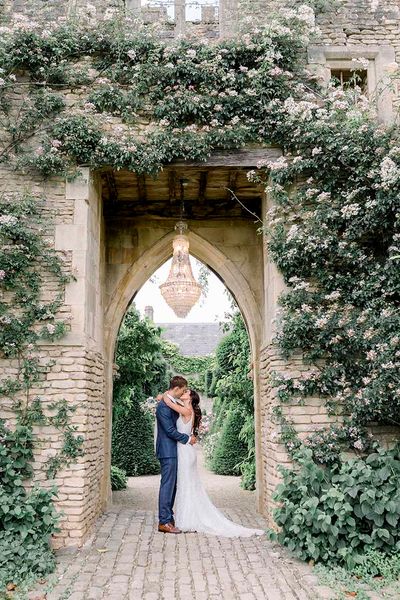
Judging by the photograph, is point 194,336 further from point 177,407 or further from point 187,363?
point 177,407

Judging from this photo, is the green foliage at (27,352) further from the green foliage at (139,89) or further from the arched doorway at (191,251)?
the arched doorway at (191,251)

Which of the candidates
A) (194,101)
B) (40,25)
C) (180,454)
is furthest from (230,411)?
(40,25)

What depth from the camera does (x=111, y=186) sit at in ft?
24.9

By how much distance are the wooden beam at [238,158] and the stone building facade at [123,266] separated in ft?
0.29

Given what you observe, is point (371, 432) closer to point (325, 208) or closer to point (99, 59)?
point (325, 208)

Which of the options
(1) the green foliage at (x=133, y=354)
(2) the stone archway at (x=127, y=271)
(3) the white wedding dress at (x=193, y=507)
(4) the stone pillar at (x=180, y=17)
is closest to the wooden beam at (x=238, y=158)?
(2) the stone archway at (x=127, y=271)

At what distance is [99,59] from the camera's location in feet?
21.8

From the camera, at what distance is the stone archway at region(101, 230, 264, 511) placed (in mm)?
8250

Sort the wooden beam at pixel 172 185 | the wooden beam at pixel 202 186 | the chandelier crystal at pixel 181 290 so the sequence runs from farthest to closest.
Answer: the wooden beam at pixel 202 186 → the wooden beam at pixel 172 185 → the chandelier crystal at pixel 181 290

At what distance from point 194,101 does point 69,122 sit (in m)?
1.40

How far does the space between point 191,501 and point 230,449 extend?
7.14 meters

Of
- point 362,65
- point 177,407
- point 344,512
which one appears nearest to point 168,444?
point 177,407

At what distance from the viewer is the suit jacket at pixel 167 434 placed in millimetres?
6535

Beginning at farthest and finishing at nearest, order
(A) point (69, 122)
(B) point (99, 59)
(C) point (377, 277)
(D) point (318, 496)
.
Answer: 1. (B) point (99, 59)
2. (A) point (69, 122)
3. (C) point (377, 277)
4. (D) point (318, 496)
